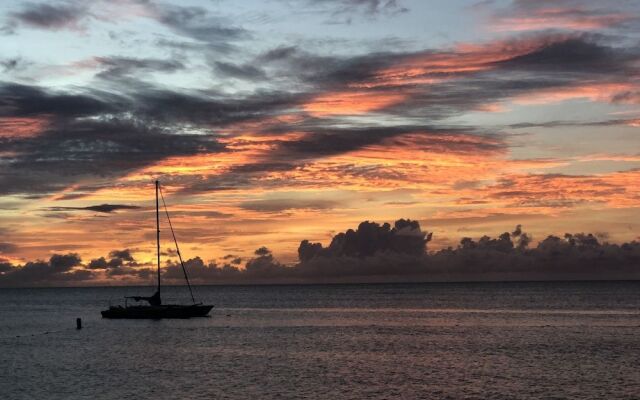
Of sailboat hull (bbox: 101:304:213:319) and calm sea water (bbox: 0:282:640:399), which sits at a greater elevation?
sailboat hull (bbox: 101:304:213:319)

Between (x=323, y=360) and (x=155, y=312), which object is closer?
(x=323, y=360)

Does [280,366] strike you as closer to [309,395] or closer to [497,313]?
[309,395]

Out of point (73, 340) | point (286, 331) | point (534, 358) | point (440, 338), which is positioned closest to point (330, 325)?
point (286, 331)

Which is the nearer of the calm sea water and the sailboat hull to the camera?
the calm sea water

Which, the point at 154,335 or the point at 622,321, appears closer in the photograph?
the point at 154,335

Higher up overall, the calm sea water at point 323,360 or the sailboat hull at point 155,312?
the sailboat hull at point 155,312

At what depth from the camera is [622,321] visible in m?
132

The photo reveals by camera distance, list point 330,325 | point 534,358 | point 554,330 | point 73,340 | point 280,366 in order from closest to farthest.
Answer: point 280,366 → point 534,358 → point 73,340 → point 554,330 → point 330,325

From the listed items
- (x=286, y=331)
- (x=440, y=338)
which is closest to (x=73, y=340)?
(x=286, y=331)

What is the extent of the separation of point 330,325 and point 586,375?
65483 mm

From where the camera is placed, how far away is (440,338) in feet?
330

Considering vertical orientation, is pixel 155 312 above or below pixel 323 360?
above

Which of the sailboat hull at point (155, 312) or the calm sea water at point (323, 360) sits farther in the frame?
the sailboat hull at point (155, 312)

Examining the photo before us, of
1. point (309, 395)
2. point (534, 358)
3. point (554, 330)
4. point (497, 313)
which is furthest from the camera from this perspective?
point (497, 313)
